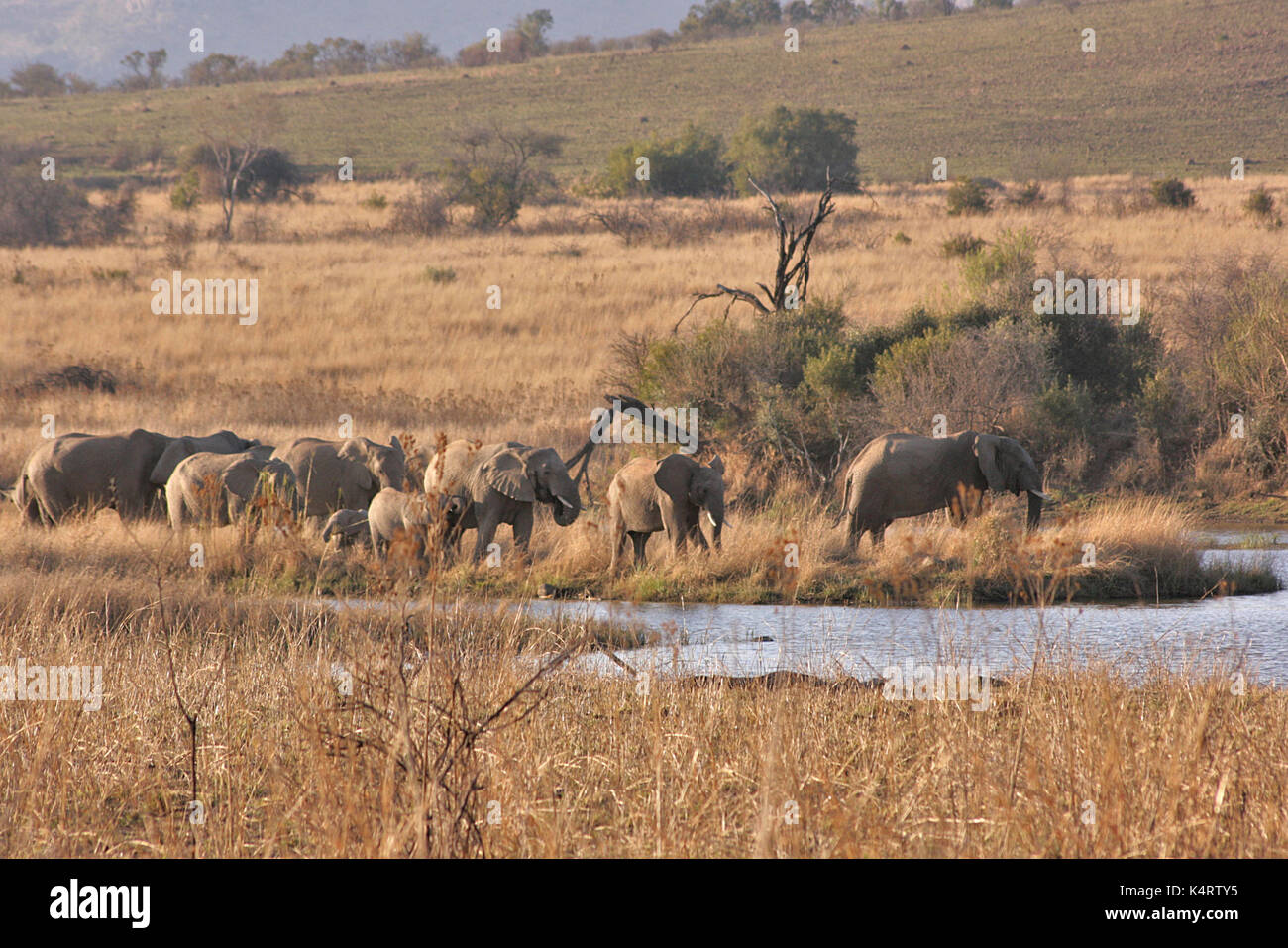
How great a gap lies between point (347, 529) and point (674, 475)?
11.4ft

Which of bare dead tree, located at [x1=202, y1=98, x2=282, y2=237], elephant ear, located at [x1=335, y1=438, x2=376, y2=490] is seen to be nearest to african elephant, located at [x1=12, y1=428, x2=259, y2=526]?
elephant ear, located at [x1=335, y1=438, x2=376, y2=490]

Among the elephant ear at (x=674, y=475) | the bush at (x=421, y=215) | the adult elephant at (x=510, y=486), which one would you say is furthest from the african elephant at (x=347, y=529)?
the bush at (x=421, y=215)

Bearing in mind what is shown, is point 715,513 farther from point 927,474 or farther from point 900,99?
point 900,99

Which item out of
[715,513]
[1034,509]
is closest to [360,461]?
[715,513]

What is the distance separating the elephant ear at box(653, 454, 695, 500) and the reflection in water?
Answer: 113cm

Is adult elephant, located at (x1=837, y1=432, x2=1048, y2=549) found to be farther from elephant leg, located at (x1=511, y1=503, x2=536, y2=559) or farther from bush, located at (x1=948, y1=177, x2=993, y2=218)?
bush, located at (x1=948, y1=177, x2=993, y2=218)

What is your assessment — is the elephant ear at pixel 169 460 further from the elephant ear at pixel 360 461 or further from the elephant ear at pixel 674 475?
the elephant ear at pixel 674 475

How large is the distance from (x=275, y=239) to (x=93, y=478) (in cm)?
2887

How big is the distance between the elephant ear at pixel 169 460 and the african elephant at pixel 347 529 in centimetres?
241

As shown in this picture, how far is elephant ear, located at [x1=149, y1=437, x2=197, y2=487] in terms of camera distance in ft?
47.5

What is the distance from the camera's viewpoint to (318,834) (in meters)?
4.60

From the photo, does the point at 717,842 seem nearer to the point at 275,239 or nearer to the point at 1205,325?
the point at 1205,325

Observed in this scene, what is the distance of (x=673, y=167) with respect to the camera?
49.3m

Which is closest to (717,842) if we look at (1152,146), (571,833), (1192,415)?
(571,833)
